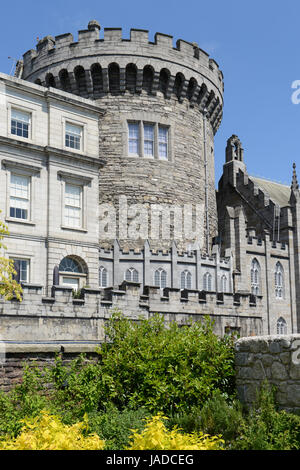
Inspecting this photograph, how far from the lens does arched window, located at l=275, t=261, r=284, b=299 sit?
40156 mm

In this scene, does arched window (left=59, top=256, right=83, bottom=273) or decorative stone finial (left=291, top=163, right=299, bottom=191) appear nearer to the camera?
arched window (left=59, top=256, right=83, bottom=273)

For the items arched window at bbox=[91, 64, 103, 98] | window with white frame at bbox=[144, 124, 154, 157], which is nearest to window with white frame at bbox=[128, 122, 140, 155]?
window with white frame at bbox=[144, 124, 154, 157]

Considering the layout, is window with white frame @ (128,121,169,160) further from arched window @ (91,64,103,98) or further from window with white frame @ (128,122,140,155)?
arched window @ (91,64,103,98)

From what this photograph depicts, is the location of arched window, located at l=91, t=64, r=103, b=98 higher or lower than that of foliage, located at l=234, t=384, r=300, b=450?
higher

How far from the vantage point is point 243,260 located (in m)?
37.0

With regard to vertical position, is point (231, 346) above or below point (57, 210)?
below

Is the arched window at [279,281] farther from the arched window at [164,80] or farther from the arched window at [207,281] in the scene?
the arched window at [164,80]

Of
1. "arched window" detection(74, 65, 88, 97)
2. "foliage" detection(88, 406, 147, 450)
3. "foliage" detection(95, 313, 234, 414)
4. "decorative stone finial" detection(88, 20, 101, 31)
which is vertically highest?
"decorative stone finial" detection(88, 20, 101, 31)

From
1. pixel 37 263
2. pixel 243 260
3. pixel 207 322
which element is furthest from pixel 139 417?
pixel 243 260

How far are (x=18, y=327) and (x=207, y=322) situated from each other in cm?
546

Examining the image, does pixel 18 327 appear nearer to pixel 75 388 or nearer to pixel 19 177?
pixel 75 388

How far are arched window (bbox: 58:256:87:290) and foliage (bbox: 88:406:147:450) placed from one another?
13761 millimetres

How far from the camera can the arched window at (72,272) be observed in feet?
82.4

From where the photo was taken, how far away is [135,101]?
35.6 m
